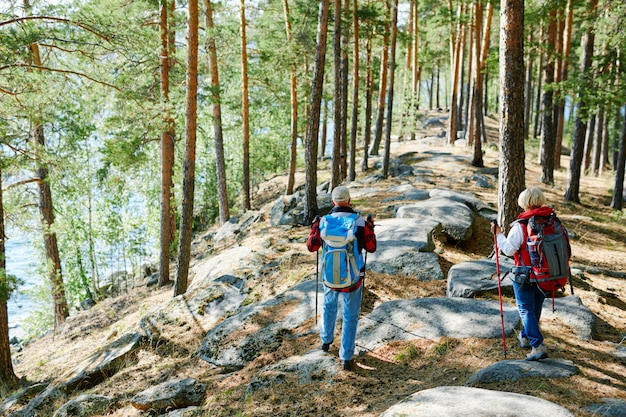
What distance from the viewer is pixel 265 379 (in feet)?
17.0

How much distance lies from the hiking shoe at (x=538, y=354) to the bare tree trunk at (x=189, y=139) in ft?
24.5

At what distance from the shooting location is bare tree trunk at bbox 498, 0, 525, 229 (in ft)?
24.3

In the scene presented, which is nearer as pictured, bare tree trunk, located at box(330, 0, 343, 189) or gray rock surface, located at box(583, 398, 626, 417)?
gray rock surface, located at box(583, 398, 626, 417)

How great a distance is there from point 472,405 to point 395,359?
1749mm

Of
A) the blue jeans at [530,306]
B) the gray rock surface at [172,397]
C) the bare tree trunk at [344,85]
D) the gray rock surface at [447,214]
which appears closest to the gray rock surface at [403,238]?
the gray rock surface at [447,214]

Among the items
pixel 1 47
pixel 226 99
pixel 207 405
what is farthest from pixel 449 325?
pixel 226 99

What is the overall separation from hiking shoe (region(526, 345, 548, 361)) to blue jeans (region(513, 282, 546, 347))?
1.7 inches

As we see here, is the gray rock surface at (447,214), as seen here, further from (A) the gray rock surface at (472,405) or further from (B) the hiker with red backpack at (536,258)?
(A) the gray rock surface at (472,405)

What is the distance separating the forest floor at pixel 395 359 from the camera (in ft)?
13.9

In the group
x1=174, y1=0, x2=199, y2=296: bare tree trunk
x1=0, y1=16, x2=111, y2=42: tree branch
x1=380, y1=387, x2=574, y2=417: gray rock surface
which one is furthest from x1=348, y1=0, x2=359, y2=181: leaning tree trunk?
x1=380, y1=387, x2=574, y2=417: gray rock surface

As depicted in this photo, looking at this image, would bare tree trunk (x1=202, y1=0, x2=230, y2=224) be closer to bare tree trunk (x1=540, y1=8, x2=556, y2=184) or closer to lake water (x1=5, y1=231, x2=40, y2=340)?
bare tree trunk (x1=540, y1=8, x2=556, y2=184)

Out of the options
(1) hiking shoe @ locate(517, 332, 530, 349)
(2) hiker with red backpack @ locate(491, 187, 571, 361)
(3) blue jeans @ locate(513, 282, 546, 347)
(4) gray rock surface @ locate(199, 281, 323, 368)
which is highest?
(2) hiker with red backpack @ locate(491, 187, 571, 361)

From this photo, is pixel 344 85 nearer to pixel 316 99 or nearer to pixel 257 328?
pixel 316 99

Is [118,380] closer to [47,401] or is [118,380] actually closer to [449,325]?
[47,401]
